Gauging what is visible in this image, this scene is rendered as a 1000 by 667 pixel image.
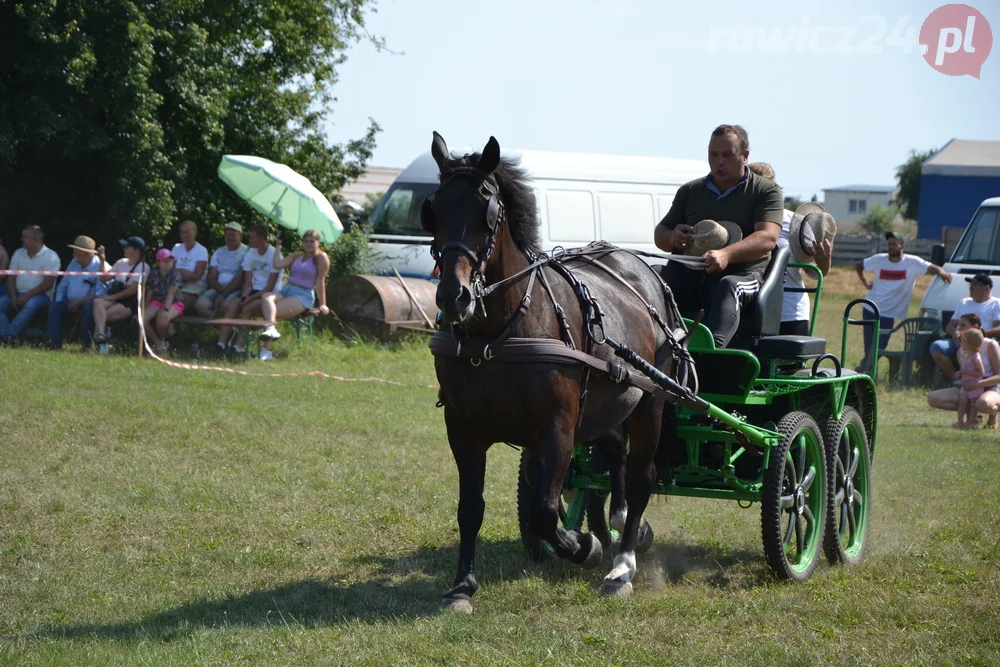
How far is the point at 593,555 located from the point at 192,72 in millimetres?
12691

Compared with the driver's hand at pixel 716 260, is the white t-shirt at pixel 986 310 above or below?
below

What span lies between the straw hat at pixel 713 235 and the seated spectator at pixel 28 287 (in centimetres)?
1069

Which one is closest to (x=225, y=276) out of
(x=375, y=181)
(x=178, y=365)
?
(x=178, y=365)

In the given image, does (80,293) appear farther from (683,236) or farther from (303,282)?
(683,236)

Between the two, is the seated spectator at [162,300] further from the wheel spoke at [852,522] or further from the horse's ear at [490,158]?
the horse's ear at [490,158]

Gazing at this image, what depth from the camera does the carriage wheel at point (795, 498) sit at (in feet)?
19.0

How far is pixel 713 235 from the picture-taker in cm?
633

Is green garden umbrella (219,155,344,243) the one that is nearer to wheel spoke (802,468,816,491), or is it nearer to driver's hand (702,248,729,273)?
driver's hand (702,248,729,273)

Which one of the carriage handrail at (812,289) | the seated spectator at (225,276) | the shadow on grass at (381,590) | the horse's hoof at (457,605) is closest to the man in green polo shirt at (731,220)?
the carriage handrail at (812,289)

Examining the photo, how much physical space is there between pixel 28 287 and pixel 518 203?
1137 centimetres

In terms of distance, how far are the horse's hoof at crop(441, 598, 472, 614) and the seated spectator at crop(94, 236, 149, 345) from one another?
9.98 metres

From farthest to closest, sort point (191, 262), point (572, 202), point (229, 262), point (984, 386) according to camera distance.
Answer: point (572, 202) < point (229, 262) < point (191, 262) < point (984, 386)

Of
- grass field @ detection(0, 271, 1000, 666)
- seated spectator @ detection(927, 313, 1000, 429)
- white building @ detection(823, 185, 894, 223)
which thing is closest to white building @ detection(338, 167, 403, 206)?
seated spectator @ detection(927, 313, 1000, 429)

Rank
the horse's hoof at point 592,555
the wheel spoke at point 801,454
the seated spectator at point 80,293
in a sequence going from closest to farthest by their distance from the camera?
the horse's hoof at point 592,555 → the wheel spoke at point 801,454 → the seated spectator at point 80,293
